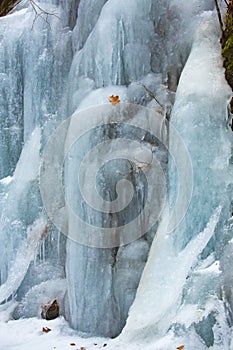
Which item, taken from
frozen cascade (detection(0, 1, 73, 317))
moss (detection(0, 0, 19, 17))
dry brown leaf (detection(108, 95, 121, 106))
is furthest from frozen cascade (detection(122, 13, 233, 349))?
moss (detection(0, 0, 19, 17))

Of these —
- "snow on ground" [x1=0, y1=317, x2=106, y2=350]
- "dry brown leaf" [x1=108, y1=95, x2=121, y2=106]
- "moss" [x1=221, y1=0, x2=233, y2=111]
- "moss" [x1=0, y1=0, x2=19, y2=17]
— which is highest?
→ "moss" [x1=0, y1=0, x2=19, y2=17]

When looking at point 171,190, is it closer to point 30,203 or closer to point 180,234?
point 180,234

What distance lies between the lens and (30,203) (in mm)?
5754

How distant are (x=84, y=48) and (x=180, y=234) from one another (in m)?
2.08

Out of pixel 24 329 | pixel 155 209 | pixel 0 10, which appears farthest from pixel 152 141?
pixel 0 10

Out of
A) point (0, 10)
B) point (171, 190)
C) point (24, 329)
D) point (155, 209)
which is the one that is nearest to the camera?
point (171, 190)

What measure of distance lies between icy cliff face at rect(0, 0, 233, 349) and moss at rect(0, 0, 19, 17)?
76cm

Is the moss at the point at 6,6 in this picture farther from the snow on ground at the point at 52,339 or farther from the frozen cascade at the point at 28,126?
the snow on ground at the point at 52,339

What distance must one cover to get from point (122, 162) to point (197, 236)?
3.32 ft

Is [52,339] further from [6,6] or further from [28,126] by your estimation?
[6,6]

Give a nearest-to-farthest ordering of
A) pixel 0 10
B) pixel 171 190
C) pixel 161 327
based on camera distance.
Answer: pixel 161 327 < pixel 171 190 < pixel 0 10

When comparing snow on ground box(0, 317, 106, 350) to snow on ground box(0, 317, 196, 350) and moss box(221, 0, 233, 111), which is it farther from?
moss box(221, 0, 233, 111)

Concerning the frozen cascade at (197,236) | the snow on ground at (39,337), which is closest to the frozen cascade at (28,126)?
the snow on ground at (39,337)

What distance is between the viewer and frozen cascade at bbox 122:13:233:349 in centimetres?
375
